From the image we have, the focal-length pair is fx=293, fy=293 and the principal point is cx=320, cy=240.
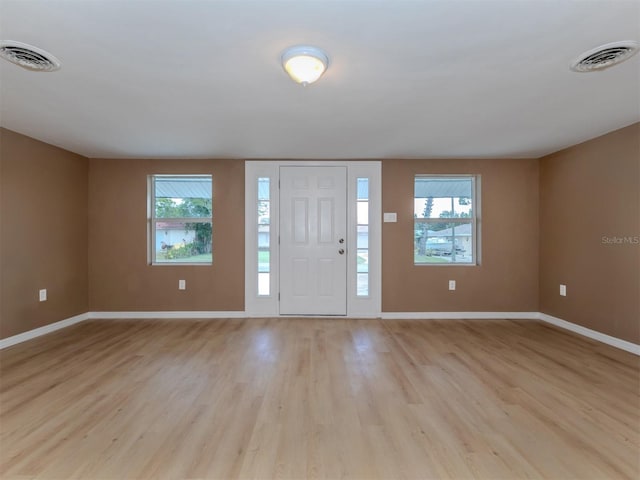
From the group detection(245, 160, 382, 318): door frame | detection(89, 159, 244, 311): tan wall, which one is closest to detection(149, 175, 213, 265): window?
detection(89, 159, 244, 311): tan wall

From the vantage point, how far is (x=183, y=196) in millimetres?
4219

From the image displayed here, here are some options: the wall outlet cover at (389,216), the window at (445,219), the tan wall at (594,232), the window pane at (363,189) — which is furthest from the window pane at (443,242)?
the tan wall at (594,232)

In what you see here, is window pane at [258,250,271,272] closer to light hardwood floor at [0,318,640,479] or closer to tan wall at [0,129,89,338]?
light hardwood floor at [0,318,640,479]

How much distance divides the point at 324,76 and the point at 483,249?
11.1ft

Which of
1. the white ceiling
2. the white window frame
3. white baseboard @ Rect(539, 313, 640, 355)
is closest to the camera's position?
the white ceiling

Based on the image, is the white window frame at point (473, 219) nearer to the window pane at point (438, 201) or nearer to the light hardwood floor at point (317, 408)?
the window pane at point (438, 201)

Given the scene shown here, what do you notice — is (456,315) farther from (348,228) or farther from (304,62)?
(304,62)

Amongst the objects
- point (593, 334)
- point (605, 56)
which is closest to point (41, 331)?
point (605, 56)

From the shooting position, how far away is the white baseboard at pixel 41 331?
303 cm

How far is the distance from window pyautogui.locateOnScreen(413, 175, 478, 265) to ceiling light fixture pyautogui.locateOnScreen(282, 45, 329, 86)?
2838mm

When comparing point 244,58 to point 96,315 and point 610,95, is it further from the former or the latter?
point 96,315

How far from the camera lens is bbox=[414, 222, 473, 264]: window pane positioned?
425cm

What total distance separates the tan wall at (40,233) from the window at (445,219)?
15.1 ft

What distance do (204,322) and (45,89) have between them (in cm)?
285
